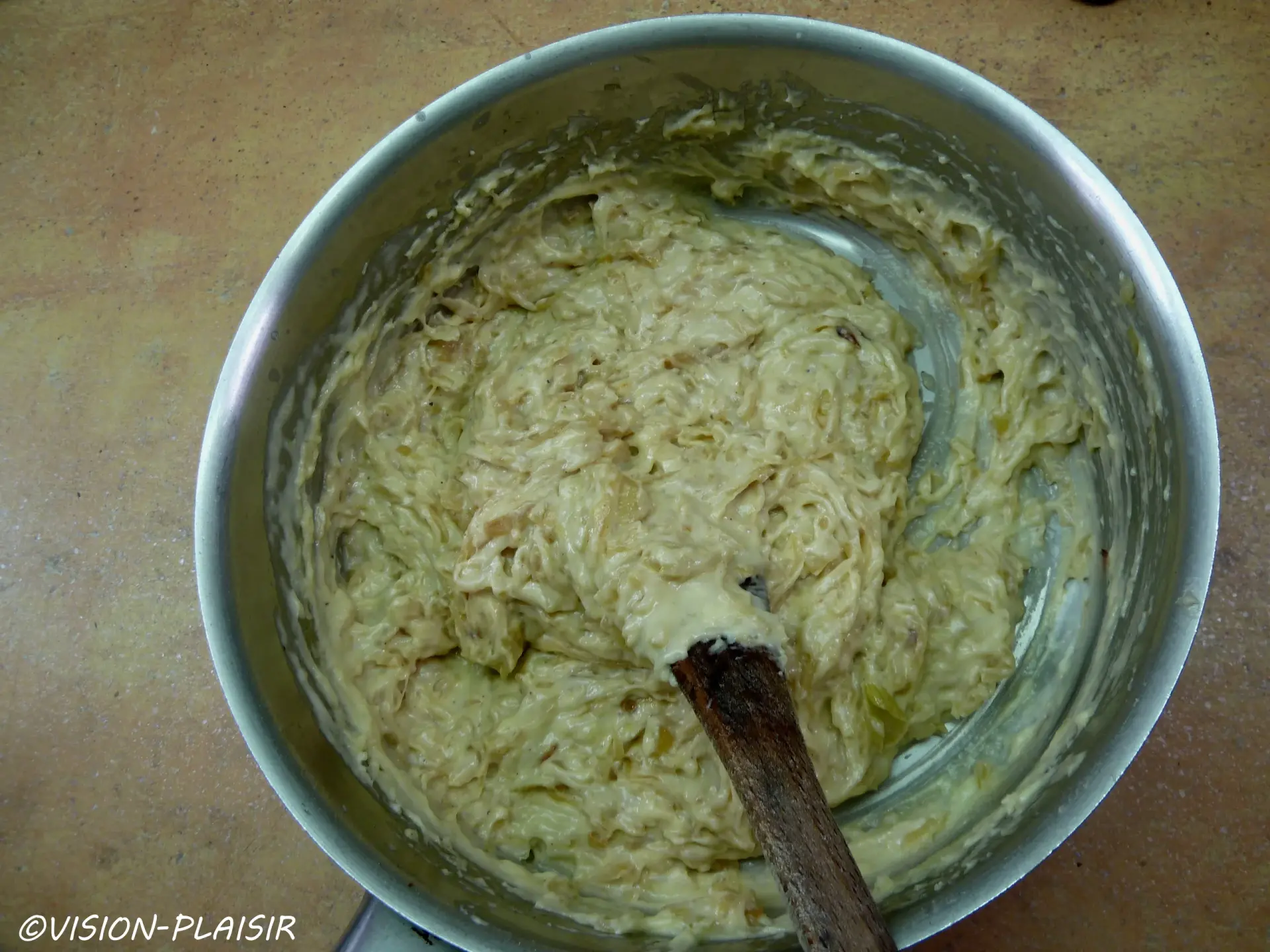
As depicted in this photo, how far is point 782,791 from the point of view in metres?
1.29

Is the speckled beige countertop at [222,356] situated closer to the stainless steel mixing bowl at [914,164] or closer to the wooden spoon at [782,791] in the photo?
the stainless steel mixing bowl at [914,164]

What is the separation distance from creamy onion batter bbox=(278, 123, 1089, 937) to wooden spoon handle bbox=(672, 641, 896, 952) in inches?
3.5

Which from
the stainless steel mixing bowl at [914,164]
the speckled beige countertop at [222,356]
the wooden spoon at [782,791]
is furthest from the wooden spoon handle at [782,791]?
the speckled beige countertop at [222,356]

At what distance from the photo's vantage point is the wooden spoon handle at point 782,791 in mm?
1157

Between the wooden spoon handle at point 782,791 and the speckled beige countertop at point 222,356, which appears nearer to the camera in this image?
the wooden spoon handle at point 782,791

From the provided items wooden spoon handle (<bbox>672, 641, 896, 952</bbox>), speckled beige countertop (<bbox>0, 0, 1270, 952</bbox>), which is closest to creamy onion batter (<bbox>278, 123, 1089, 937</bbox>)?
wooden spoon handle (<bbox>672, 641, 896, 952</bbox>)

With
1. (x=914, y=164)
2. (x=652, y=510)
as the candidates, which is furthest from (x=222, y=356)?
(x=914, y=164)

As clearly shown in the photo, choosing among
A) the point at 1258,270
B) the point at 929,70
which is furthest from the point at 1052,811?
the point at 1258,270

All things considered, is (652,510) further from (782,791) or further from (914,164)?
(914,164)

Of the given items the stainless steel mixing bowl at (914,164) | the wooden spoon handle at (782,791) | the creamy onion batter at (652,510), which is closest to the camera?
the wooden spoon handle at (782,791)

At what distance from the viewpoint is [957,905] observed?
1.23 metres

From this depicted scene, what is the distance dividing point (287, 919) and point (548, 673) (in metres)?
0.86

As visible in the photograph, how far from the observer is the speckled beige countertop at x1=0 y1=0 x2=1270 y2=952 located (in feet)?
5.69

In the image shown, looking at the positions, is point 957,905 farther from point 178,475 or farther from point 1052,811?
point 178,475
